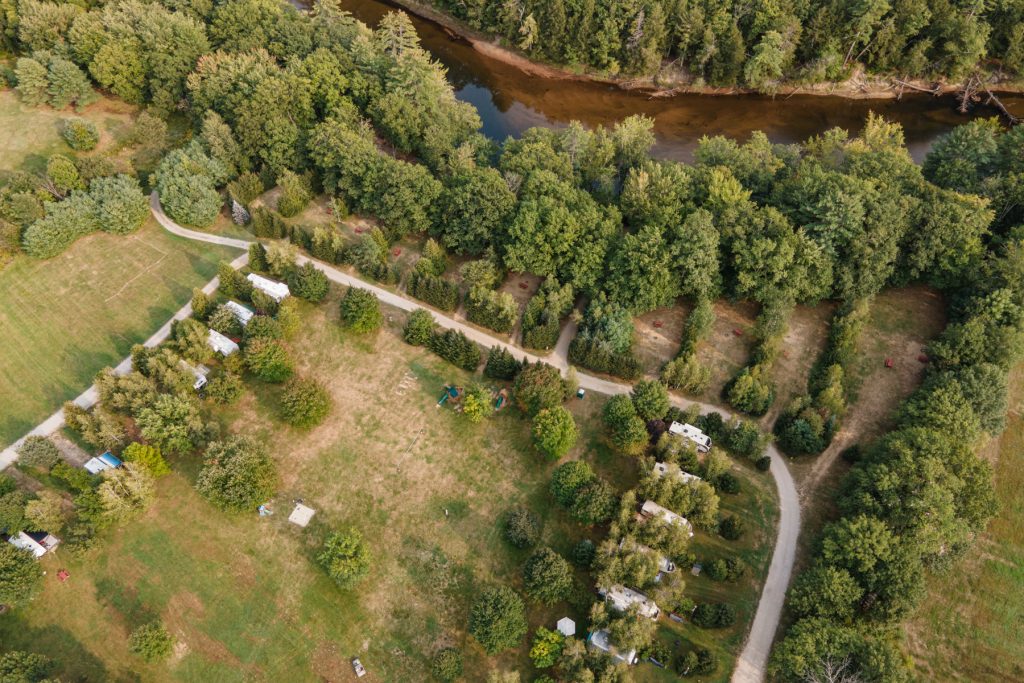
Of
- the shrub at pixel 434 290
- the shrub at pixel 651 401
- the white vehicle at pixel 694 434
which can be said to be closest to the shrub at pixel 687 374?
the shrub at pixel 651 401

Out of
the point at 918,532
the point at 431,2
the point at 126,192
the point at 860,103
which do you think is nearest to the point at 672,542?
the point at 918,532

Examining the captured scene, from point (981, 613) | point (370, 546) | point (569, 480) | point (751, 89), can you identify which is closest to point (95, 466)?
point (370, 546)

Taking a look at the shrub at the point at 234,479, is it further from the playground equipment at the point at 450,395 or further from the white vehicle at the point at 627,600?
the white vehicle at the point at 627,600

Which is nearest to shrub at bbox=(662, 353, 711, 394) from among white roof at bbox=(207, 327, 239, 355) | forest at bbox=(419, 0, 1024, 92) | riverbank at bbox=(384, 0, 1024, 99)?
white roof at bbox=(207, 327, 239, 355)

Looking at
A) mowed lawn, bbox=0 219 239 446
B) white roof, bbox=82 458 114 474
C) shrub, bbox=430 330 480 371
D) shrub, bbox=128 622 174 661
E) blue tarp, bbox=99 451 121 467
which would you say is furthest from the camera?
shrub, bbox=430 330 480 371

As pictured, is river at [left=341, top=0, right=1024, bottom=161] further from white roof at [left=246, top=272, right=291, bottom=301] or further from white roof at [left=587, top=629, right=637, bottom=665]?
white roof at [left=587, top=629, right=637, bottom=665]

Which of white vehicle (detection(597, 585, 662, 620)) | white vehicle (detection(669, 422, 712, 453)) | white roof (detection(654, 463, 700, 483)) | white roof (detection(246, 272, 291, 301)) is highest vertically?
white vehicle (detection(669, 422, 712, 453))

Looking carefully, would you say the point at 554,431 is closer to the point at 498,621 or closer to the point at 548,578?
the point at 548,578

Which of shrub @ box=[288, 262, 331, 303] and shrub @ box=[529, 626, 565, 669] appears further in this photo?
shrub @ box=[288, 262, 331, 303]
